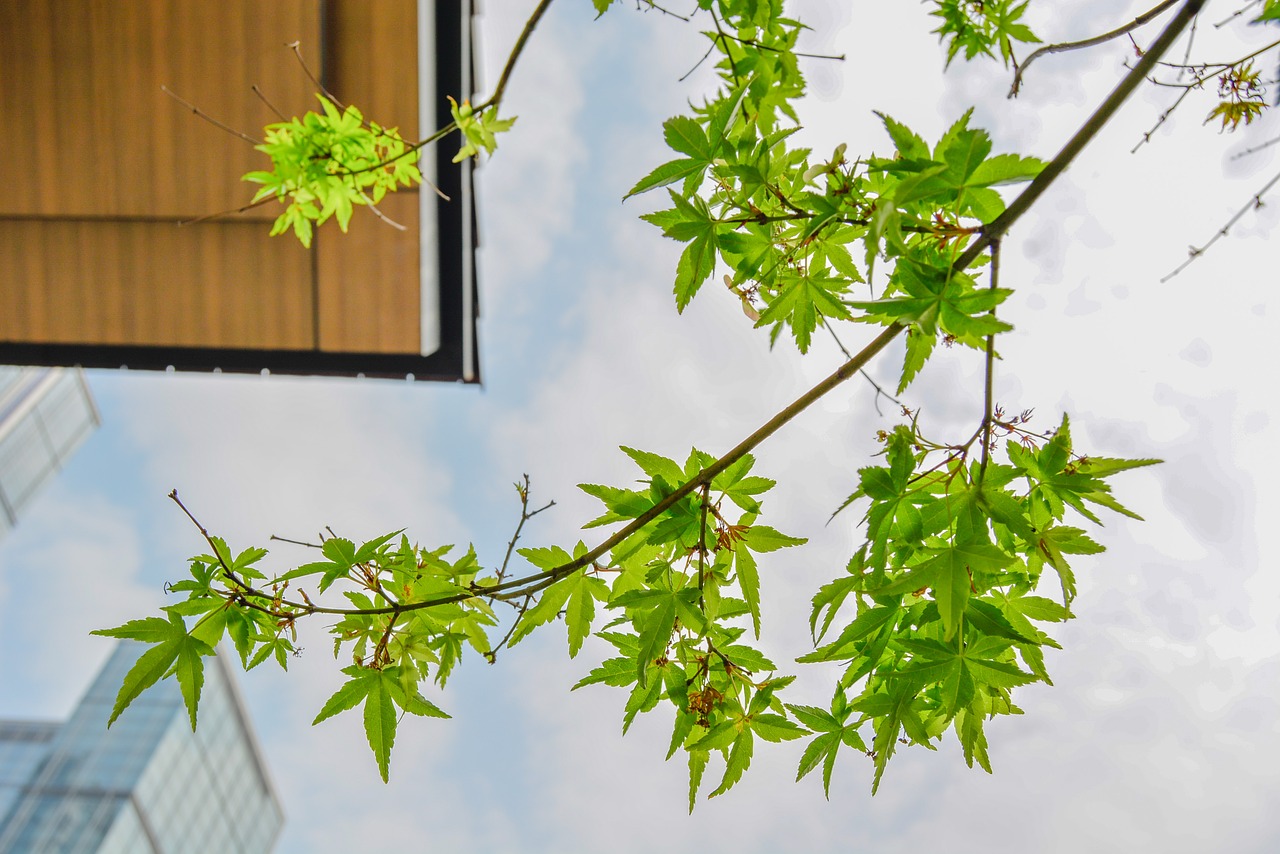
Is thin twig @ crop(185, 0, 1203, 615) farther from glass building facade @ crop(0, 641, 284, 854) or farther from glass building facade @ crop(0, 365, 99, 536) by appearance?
glass building facade @ crop(0, 365, 99, 536)

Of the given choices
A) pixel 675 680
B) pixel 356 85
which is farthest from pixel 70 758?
pixel 675 680

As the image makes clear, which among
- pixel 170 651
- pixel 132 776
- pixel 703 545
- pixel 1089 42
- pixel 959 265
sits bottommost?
pixel 132 776

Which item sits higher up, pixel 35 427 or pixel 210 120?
pixel 35 427

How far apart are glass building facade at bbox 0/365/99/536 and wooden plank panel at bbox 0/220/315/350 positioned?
A: 2880cm

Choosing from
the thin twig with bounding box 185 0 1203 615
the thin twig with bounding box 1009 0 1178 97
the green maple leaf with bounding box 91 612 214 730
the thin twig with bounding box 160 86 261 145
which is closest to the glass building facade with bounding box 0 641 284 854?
the thin twig with bounding box 160 86 261 145

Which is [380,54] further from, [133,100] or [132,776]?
[132,776]

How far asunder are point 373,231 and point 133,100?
179 centimetres

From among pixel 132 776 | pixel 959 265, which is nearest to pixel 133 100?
pixel 959 265

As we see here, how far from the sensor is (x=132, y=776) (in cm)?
2572

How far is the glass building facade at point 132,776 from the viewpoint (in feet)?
83.0

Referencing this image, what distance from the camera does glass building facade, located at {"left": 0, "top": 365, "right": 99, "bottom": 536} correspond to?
2952cm

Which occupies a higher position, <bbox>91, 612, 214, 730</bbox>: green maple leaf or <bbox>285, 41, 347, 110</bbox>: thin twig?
<bbox>285, 41, 347, 110</bbox>: thin twig

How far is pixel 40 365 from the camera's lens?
5434 mm

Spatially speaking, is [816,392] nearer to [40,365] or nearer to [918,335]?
[918,335]
